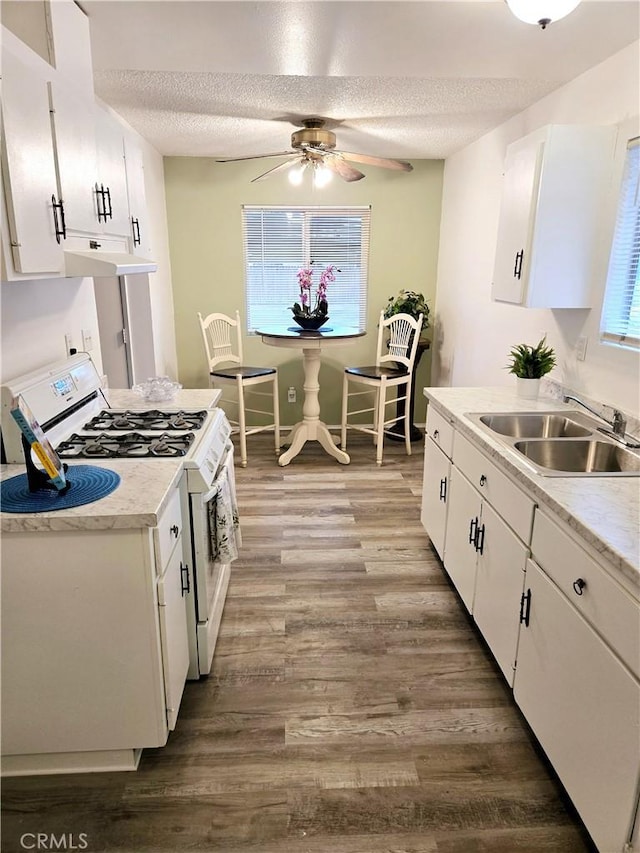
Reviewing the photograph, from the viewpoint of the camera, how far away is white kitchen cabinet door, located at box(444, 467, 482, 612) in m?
2.27

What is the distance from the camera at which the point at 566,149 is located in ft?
7.54

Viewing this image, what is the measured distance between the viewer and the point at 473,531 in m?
2.26

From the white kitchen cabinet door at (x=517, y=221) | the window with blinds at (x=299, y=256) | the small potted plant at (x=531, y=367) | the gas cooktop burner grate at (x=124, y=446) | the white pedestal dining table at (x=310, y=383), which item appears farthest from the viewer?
the window with blinds at (x=299, y=256)

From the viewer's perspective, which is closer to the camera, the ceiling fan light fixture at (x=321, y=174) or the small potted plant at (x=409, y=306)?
the ceiling fan light fixture at (x=321, y=174)

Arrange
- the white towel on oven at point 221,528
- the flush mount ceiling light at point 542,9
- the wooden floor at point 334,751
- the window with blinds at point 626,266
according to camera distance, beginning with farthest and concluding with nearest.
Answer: the window with blinds at point 626,266 → the white towel on oven at point 221,528 → the flush mount ceiling light at point 542,9 → the wooden floor at point 334,751

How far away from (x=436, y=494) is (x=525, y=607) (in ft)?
3.64

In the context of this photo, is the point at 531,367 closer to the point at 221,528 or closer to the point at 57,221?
the point at 221,528

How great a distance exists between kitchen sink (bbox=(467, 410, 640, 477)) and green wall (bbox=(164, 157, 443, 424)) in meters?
2.48

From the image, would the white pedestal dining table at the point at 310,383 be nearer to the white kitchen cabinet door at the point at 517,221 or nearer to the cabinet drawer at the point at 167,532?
the white kitchen cabinet door at the point at 517,221

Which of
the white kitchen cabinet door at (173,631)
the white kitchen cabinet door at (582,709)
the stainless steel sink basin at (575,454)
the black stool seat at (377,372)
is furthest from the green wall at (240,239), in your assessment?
the white kitchen cabinet door at (582,709)

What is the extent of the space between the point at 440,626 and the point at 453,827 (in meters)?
0.92

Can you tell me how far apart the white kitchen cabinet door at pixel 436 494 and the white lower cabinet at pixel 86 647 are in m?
1.45

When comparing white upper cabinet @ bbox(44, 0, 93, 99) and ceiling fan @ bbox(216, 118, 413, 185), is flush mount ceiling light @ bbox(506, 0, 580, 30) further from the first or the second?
ceiling fan @ bbox(216, 118, 413, 185)

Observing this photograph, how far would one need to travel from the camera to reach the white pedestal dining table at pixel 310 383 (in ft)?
13.7
